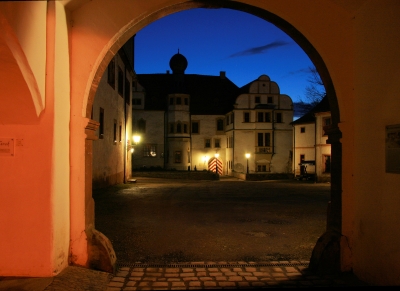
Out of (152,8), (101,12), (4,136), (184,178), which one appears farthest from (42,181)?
(184,178)

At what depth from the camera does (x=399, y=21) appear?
171 inches

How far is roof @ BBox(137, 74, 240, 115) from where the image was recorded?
46.8m

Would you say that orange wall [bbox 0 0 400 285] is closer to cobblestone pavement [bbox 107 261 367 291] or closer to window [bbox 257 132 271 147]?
cobblestone pavement [bbox 107 261 367 291]

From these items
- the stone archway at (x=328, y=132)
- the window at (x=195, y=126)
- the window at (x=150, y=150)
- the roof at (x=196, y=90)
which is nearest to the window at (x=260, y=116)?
the roof at (x=196, y=90)

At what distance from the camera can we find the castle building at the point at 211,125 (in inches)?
1689

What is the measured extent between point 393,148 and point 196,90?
4582 cm

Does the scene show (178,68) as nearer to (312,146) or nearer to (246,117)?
(246,117)

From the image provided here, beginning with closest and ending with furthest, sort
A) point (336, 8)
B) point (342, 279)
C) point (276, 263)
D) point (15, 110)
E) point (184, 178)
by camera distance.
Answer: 1. point (15, 110)
2. point (342, 279)
3. point (336, 8)
4. point (276, 263)
5. point (184, 178)

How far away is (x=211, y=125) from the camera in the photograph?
47.0 m

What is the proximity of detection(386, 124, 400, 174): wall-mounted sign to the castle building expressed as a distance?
38132mm

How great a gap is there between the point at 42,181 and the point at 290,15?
4403mm

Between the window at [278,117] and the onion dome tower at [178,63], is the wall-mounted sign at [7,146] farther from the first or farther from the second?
the onion dome tower at [178,63]

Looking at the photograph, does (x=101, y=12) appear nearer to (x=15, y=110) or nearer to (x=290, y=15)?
(x=15, y=110)

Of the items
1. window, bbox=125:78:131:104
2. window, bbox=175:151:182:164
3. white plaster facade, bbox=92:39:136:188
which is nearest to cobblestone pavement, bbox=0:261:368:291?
white plaster facade, bbox=92:39:136:188
